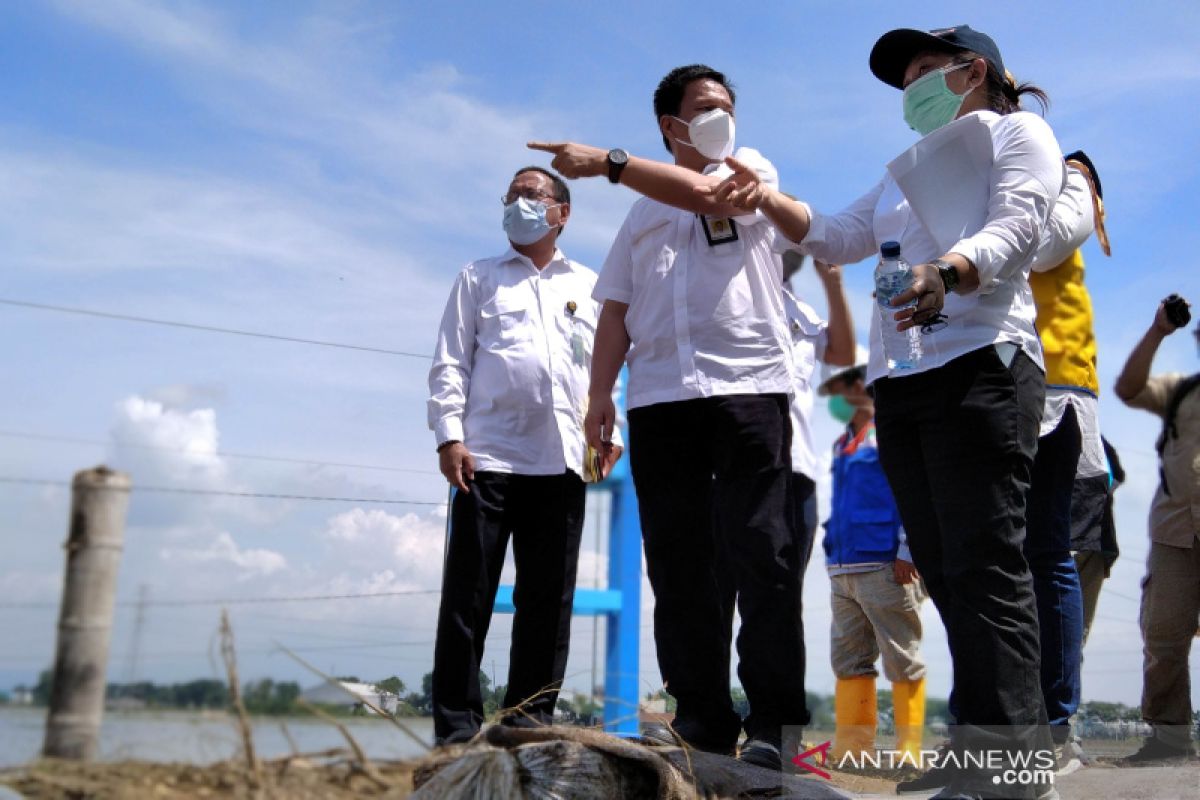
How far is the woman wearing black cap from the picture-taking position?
106 inches

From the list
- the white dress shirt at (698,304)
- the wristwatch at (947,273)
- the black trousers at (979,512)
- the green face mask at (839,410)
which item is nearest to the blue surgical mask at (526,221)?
the white dress shirt at (698,304)

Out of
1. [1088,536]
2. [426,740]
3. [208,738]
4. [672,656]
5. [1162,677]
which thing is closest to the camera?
[208,738]

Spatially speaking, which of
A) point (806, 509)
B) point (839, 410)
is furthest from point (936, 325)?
point (839, 410)

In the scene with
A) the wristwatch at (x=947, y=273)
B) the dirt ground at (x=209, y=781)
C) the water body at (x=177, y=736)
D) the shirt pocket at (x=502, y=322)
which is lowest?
the dirt ground at (x=209, y=781)

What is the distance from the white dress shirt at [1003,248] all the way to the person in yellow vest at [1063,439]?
354 millimetres

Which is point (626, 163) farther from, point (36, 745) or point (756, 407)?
point (36, 745)

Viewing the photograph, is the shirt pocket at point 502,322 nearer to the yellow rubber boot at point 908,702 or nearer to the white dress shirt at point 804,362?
the white dress shirt at point 804,362

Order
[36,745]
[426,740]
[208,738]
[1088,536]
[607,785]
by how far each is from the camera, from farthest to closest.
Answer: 1. [1088,536]
2. [607,785]
3. [426,740]
4. [208,738]
5. [36,745]

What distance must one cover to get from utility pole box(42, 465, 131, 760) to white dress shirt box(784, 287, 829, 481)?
3372 mm

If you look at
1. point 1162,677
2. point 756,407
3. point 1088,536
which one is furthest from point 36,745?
point 1162,677

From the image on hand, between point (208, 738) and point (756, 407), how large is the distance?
1.85 meters

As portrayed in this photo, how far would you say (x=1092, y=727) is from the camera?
4.75 metres

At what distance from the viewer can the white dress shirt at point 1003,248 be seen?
283cm

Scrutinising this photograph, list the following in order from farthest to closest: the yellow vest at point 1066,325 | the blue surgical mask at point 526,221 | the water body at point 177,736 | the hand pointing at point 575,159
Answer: the blue surgical mask at point 526,221 < the yellow vest at point 1066,325 < the hand pointing at point 575,159 < the water body at point 177,736
